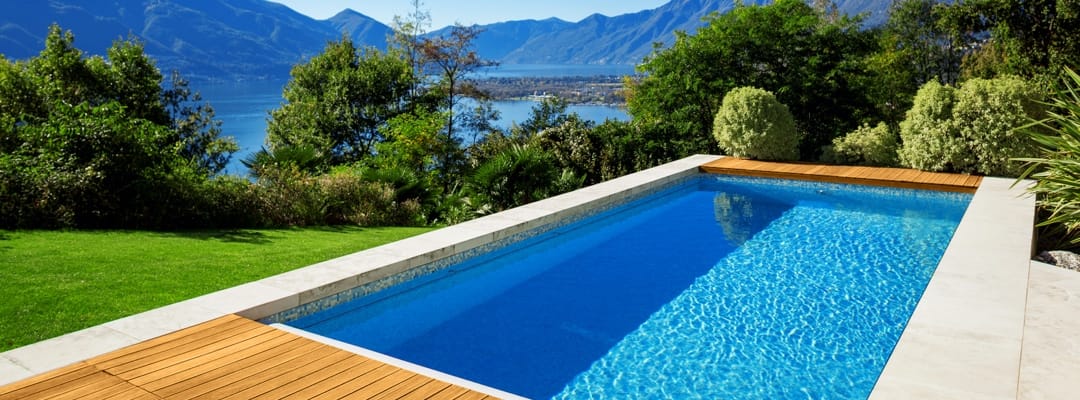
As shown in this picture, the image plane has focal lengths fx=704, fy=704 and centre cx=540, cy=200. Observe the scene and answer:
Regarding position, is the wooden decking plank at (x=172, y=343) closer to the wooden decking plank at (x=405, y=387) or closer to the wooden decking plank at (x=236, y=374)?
the wooden decking plank at (x=236, y=374)

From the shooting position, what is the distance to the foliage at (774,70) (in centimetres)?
1297

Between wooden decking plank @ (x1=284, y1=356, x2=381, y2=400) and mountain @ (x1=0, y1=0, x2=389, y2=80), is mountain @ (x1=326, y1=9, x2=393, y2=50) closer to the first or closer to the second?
mountain @ (x1=0, y1=0, x2=389, y2=80)

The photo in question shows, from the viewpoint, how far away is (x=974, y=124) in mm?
9500

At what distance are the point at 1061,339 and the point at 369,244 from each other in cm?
547

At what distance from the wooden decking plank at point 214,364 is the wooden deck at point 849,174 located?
8.43 meters

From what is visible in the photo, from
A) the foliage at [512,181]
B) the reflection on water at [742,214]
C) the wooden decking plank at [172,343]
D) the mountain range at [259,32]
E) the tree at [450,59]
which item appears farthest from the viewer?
the mountain range at [259,32]

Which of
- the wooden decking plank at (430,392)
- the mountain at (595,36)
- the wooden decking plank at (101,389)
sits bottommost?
the wooden decking plank at (430,392)

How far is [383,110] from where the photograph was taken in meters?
21.8

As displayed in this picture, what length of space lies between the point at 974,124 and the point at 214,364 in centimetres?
976

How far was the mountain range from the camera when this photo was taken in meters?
75.3

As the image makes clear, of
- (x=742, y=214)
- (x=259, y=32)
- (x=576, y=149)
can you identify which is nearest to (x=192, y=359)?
(x=742, y=214)

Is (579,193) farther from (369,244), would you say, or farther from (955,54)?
(955,54)

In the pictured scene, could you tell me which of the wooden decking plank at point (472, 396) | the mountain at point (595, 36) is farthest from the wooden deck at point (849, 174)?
the mountain at point (595, 36)

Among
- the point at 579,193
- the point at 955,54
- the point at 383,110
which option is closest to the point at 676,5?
the point at 955,54
